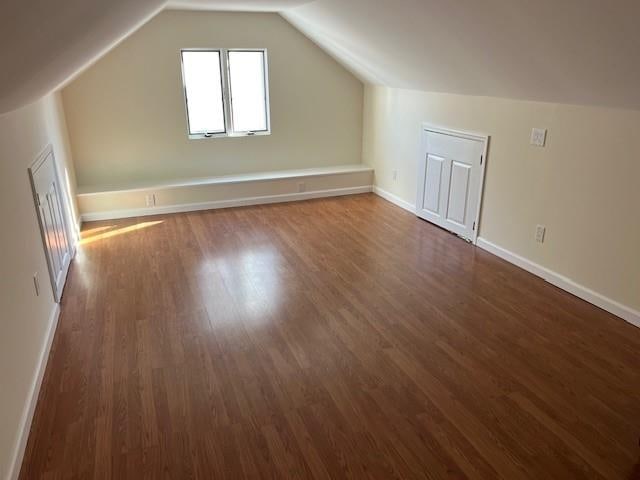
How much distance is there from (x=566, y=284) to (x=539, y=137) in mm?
1135

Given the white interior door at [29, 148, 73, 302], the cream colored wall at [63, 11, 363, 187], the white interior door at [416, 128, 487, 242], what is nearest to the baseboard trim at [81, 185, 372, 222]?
the cream colored wall at [63, 11, 363, 187]

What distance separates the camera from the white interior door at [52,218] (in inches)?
123

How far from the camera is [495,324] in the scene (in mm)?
3113

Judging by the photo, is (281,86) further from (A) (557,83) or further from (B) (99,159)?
(A) (557,83)

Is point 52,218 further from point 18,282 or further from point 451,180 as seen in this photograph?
point 451,180

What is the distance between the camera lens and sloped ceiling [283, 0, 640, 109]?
2.36 metres

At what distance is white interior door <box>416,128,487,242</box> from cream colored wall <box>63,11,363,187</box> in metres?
1.67

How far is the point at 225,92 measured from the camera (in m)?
5.73

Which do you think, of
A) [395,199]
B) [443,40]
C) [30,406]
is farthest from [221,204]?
[30,406]

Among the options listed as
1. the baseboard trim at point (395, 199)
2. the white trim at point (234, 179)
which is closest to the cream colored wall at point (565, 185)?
the baseboard trim at point (395, 199)

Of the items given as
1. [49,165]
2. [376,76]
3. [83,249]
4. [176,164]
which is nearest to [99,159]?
[176,164]

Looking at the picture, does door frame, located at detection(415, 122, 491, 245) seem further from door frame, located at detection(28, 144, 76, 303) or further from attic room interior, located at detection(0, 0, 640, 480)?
door frame, located at detection(28, 144, 76, 303)

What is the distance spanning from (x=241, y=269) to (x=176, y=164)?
7.63 feet

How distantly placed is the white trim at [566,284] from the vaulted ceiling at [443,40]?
1279 millimetres
